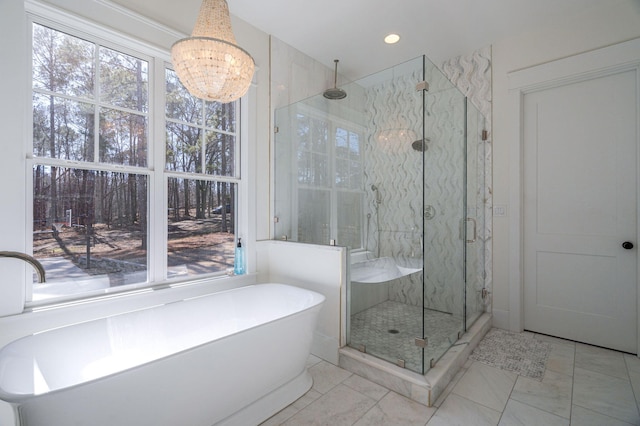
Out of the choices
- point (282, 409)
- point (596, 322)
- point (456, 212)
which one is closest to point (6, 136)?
point (282, 409)

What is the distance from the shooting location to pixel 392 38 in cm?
282

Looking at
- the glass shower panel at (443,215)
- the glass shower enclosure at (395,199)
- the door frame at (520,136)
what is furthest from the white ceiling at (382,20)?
the glass shower panel at (443,215)

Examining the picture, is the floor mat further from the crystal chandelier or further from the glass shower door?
the crystal chandelier

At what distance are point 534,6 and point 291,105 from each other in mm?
2147

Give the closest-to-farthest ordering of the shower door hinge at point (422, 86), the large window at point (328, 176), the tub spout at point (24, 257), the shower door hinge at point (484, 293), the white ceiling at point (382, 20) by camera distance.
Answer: the tub spout at point (24, 257), the shower door hinge at point (422, 86), the white ceiling at point (382, 20), the large window at point (328, 176), the shower door hinge at point (484, 293)

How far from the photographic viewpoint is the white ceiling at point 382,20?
230cm

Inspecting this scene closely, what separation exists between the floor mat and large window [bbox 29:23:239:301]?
2.31m

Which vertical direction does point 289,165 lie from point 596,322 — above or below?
above

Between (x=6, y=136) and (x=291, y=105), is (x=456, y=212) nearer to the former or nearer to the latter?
(x=291, y=105)

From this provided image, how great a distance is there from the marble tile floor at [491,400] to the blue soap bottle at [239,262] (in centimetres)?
97

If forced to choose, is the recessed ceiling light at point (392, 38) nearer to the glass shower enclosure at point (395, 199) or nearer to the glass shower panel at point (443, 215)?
the glass shower enclosure at point (395, 199)

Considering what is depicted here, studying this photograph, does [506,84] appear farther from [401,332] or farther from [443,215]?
[401,332]

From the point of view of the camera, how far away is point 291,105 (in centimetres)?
281

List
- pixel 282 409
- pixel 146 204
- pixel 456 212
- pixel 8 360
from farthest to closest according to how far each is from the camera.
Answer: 1. pixel 456 212
2. pixel 146 204
3. pixel 282 409
4. pixel 8 360
